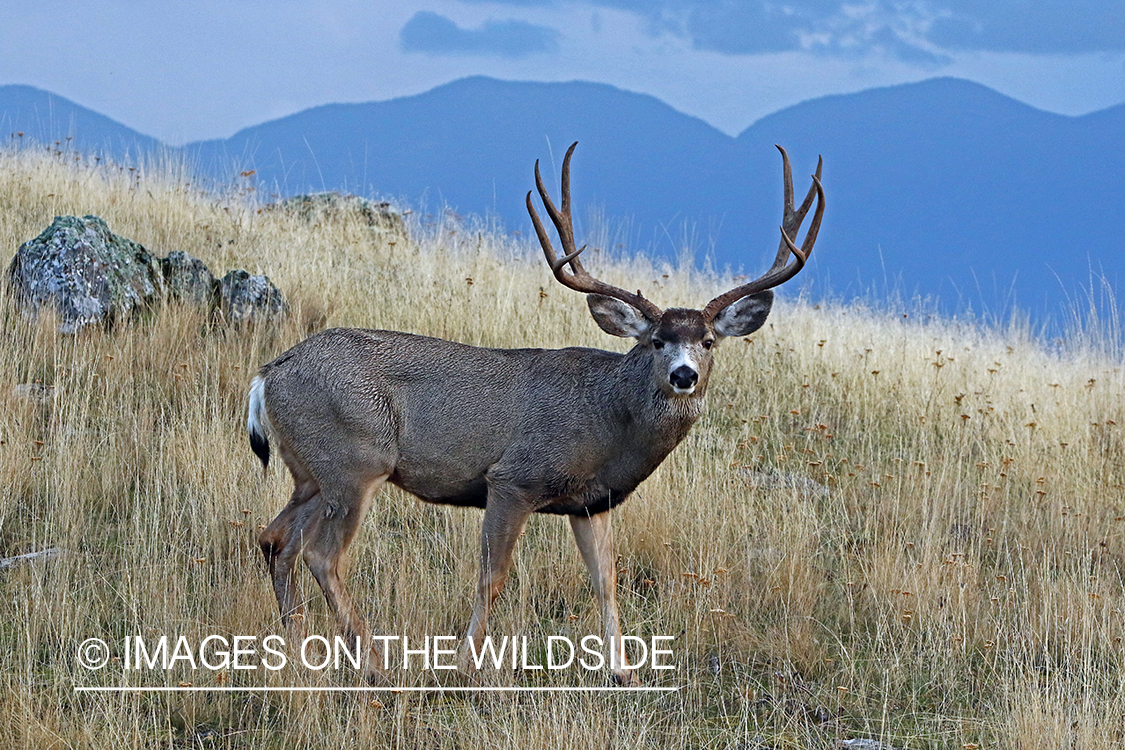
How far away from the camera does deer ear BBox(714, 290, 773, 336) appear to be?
5.41 m

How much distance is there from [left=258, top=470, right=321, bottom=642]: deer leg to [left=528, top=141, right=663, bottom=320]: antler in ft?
4.96

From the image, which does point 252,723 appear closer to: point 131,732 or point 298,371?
point 131,732

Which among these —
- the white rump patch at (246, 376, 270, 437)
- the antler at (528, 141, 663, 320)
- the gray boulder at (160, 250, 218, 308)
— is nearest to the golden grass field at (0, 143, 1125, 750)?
the gray boulder at (160, 250, 218, 308)

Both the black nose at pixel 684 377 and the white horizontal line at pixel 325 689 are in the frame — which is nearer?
the white horizontal line at pixel 325 689

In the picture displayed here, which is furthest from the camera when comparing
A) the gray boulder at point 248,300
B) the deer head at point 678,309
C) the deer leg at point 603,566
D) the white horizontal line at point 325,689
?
the gray boulder at point 248,300

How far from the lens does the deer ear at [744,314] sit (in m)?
5.41

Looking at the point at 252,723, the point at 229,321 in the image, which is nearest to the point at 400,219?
the point at 229,321

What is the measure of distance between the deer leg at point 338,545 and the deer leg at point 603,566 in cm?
95

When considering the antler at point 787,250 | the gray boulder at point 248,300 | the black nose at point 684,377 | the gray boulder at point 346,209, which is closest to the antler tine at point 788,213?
the antler at point 787,250

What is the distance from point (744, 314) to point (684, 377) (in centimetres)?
67

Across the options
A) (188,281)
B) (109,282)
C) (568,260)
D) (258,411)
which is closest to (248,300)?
(188,281)

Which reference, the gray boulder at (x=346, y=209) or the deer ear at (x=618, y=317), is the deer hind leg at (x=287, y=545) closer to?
the deer ear at (x=618, y=317)

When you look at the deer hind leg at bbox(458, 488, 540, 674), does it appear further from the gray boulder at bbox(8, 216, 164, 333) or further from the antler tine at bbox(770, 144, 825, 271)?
the gray boulder at bbox(8, 216, 164, 333)

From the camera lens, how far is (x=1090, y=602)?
19.7 feet
